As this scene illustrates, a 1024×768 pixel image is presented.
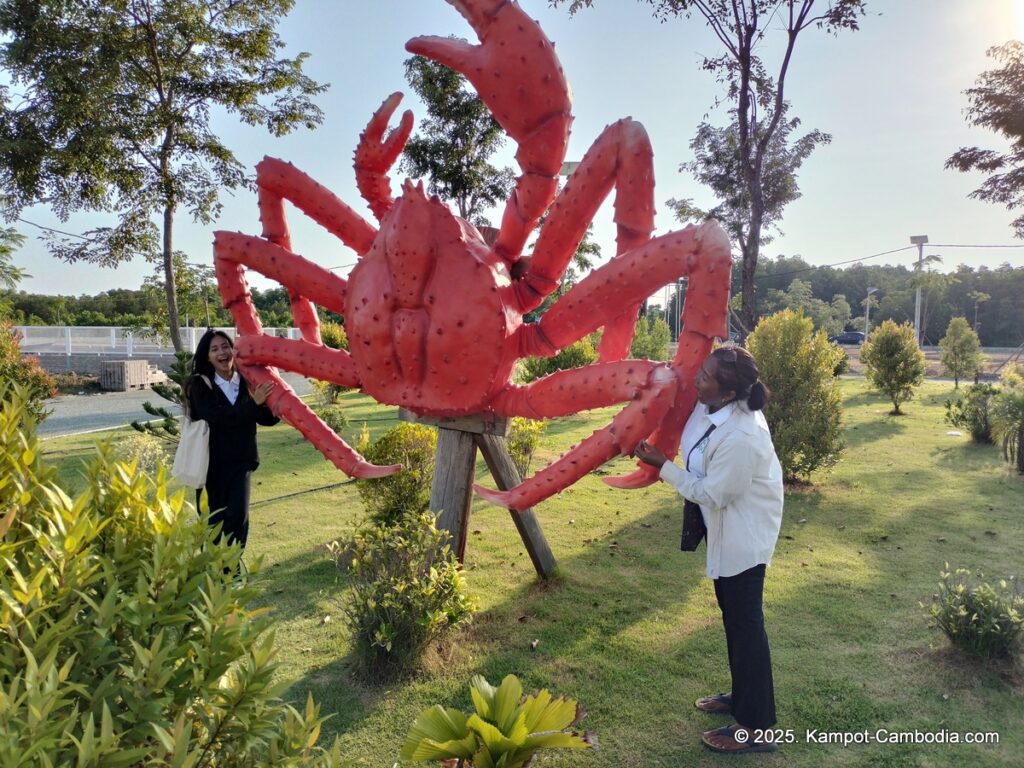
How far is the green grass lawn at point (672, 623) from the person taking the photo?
2949mm

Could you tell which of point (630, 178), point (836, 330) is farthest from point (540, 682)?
point (836, 330)

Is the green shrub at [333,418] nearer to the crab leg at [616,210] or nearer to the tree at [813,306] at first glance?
the crab leg at [616,210]

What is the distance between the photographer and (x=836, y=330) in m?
49.8

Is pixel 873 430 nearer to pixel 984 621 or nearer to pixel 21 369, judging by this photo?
pixel 984 621

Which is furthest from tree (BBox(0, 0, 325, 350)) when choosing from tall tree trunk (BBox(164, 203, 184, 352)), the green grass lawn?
the green grass lawn

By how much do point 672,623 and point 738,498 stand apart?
1737mm

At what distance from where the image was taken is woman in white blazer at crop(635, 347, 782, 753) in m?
2.57

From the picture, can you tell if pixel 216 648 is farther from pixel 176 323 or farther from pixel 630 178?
pixel 176 323

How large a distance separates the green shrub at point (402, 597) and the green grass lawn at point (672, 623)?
6.2 inches

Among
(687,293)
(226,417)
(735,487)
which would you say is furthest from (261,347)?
(735,487)

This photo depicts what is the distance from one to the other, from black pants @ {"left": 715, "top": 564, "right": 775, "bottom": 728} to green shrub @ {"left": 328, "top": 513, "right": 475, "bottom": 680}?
1450 millimetres

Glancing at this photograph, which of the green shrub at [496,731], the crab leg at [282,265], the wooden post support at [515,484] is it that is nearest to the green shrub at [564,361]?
the wooden post support at [515,484]

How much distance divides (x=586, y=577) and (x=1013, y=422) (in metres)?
7.07

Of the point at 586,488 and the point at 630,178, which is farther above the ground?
the point at 630,178
